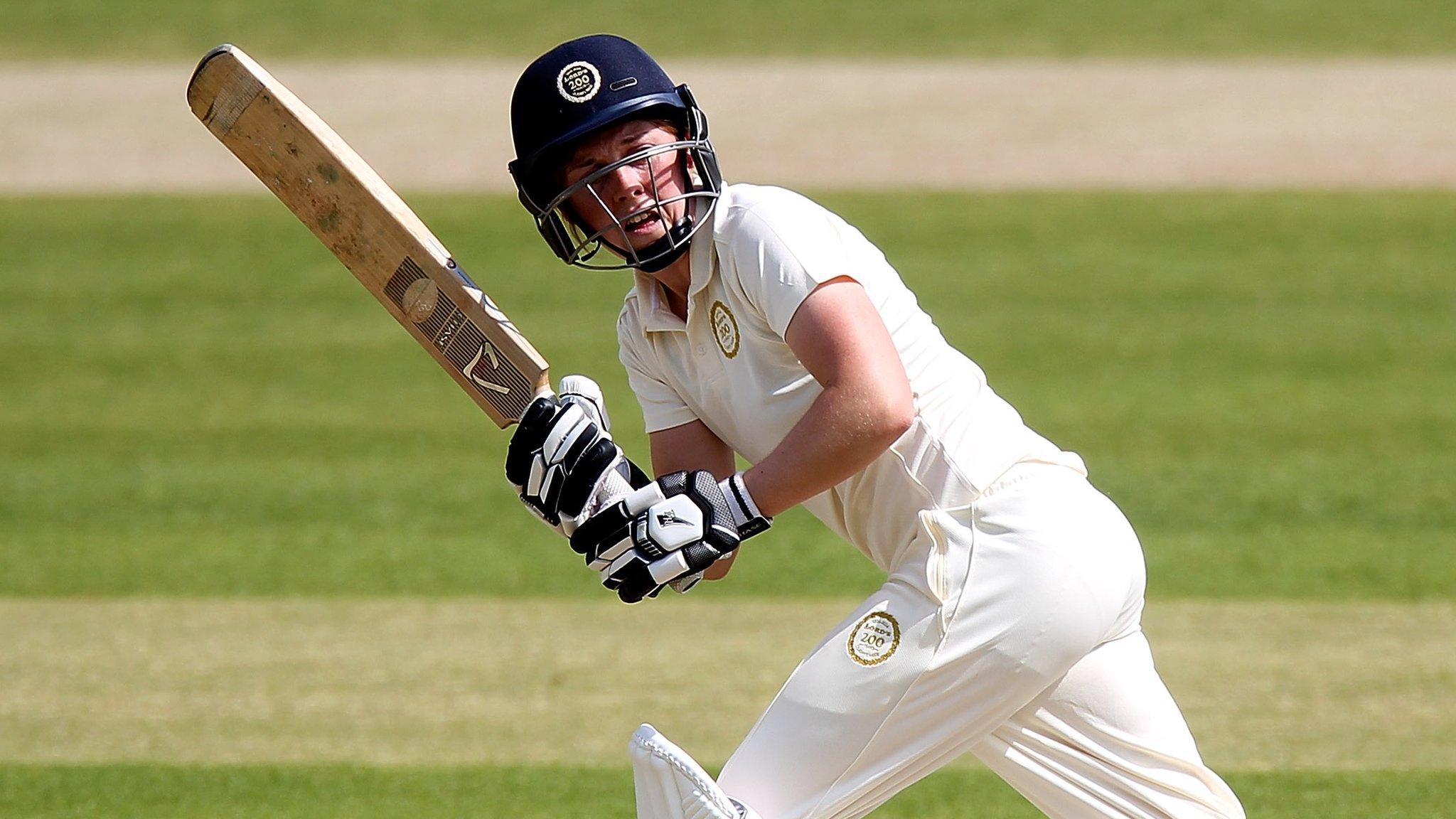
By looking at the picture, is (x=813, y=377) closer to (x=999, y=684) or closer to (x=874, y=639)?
(x=874, y=639)

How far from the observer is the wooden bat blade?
343 centimetres

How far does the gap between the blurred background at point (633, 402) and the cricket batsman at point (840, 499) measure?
1635 millimetres

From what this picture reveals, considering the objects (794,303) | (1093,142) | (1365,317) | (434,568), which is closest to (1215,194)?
(1093,142)

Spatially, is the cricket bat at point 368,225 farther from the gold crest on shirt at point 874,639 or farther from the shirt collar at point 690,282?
the gold crest on shirt at point 874,639

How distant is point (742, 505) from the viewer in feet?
10.1

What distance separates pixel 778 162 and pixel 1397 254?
16.5 feet

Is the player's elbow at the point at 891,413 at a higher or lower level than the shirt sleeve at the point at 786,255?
lower

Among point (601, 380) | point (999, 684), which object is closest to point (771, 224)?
point (999, 684)

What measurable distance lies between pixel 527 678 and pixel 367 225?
269cm

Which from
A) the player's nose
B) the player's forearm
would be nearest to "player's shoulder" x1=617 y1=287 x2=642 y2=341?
the player's nose

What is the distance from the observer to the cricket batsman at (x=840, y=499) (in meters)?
3.01

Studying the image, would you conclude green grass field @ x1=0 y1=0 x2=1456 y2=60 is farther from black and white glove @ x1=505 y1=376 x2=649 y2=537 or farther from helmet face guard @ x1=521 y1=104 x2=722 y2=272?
black and white glove @ x1=505 y1=376 x2=649 y2=537

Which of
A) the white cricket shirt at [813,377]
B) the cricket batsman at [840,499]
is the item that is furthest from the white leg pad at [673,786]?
the white cricket shirt at [813,377]

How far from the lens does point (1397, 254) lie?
12453 millimetres
